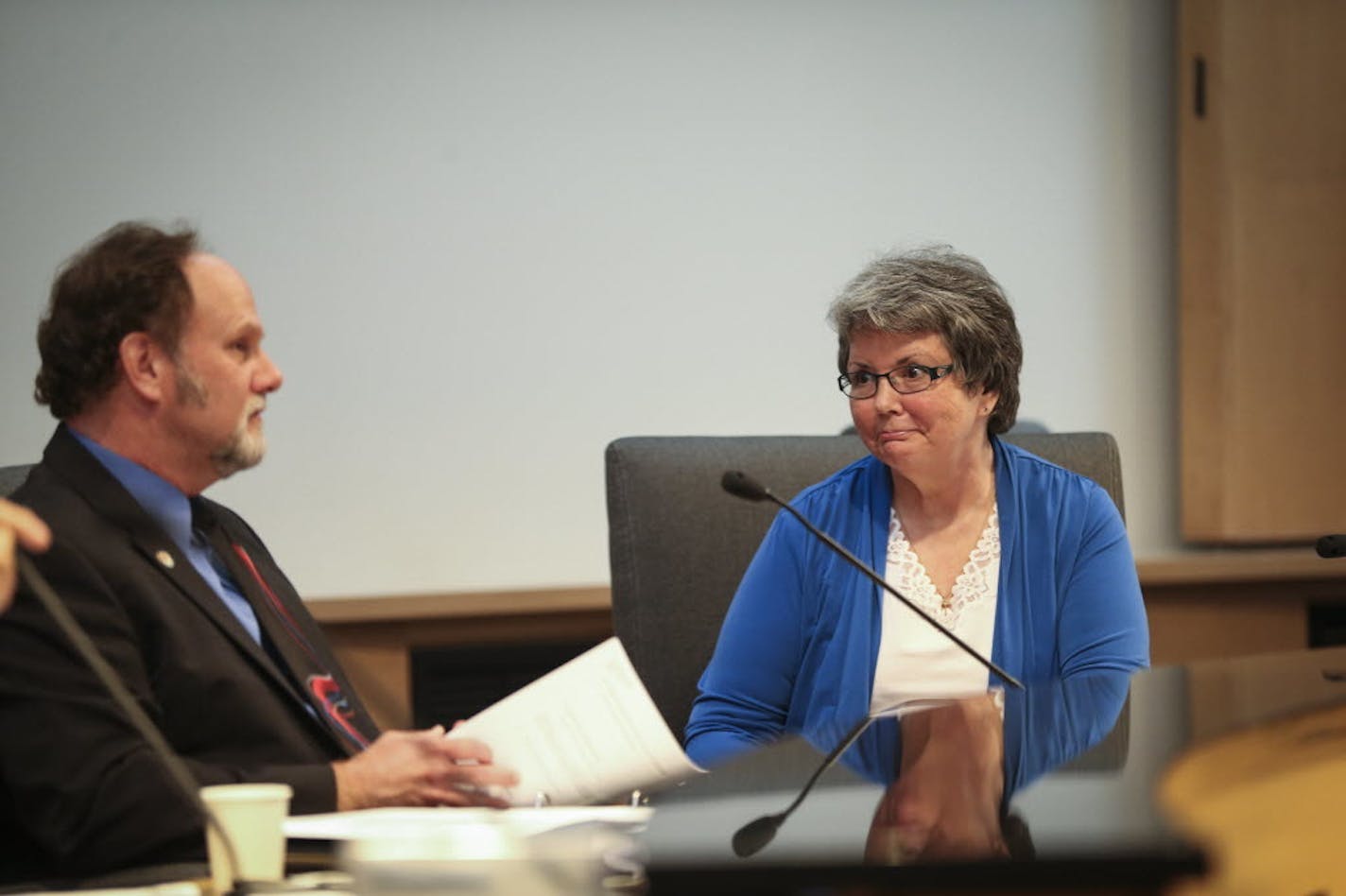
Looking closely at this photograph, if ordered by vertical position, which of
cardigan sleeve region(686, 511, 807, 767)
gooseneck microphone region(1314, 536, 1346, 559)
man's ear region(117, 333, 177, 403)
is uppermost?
man's ear region(117, 333, 177, 403)

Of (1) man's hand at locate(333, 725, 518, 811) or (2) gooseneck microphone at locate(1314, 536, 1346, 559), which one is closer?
(1) man's hand at locate(333, 725, 518, 811)

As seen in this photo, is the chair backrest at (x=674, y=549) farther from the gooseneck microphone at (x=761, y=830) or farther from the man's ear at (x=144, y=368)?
the gooseneck microphone at (x=761, y=830)

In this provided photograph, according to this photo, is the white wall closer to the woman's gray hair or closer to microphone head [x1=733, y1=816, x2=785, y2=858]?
the woman's gray hair

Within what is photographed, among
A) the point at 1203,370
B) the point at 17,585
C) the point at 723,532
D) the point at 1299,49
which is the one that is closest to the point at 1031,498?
the point at 723,532

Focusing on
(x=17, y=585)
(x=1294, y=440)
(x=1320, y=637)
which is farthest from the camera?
(x=1294, y=440)

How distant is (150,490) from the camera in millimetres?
1931

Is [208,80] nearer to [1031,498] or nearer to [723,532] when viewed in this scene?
[723,532]

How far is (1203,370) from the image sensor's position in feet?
13.3

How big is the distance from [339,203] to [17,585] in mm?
2205

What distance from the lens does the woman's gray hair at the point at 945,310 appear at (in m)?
2.42

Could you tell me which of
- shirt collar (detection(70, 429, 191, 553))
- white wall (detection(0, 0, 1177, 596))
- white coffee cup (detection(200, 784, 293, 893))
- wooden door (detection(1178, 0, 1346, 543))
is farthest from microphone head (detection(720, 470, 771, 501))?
wooden door (detection(1178, 0, 1346, 543))

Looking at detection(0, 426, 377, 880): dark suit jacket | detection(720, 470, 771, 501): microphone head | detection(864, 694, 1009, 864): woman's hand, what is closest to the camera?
detection(864, 694, 1009, 864): woman's hand

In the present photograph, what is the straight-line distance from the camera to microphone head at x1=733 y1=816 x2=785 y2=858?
1007mm

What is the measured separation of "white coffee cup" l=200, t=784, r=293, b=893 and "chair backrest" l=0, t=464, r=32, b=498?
960 millimetres
